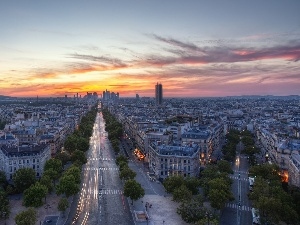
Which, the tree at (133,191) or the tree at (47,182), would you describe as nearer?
the tree at (133,191)

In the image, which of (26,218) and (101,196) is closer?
(26,218)

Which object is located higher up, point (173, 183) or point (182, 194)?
point (173, 183)

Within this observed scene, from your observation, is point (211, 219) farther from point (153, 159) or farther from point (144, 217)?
point (153, 159)

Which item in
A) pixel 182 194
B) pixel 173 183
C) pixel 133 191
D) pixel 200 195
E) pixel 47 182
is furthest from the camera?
pixel 47 182

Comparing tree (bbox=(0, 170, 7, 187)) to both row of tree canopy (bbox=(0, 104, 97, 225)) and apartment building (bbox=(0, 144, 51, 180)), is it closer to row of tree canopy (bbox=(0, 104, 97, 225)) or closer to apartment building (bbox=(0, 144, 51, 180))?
row of tree canopy (bbox=(0, 104, 97, 225))

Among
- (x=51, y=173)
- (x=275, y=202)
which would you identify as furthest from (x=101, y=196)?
(x=275, y=202)

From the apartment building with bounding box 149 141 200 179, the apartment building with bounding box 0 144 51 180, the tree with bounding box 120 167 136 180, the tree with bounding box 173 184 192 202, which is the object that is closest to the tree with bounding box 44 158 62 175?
the apartment building with bounding box 0 144 51 180

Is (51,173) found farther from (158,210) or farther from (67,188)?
(158,210)

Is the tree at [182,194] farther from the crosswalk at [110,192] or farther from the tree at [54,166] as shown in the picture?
the tree at [54,166]

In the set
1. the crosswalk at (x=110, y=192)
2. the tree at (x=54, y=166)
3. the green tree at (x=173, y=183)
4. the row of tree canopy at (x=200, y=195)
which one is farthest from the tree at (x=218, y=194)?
the tree at (x=54, y=166)
